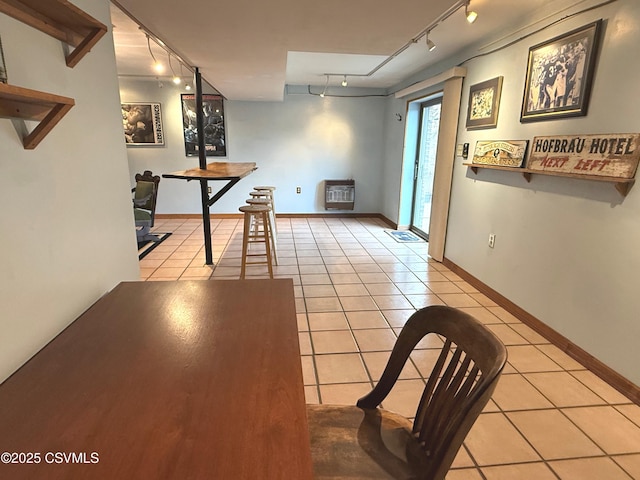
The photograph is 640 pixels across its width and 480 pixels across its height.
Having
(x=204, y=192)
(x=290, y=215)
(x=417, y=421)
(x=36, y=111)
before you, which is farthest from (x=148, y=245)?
(x=417, y=421)

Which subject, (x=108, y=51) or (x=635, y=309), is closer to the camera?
(x=108, y=51)

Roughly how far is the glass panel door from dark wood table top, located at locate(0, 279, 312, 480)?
14.8 ft

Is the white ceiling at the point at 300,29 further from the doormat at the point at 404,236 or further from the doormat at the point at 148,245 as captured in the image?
the doormat at the point at 404,236

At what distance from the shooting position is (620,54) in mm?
2018

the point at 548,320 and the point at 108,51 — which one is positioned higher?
the point at 108,51

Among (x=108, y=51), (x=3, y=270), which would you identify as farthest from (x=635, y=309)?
(x=108, y=51)

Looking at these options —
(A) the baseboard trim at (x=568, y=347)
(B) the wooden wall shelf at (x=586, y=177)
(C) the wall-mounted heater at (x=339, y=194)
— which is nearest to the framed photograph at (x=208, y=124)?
(C) the wall-mounted heater at (x=339, y=194)

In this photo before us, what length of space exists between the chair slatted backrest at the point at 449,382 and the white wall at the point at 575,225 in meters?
1.66

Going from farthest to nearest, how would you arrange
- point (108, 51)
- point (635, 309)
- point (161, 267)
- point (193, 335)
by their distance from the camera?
point (161, 267)
point (635, 309)
point (108, 51)
point (193, 335)

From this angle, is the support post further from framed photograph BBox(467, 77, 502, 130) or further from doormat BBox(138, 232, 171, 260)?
framed photograph BBox(467, 77, 502, 130)

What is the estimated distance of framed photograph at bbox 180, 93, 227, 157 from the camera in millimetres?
6107

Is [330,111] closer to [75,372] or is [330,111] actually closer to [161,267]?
[161,267]

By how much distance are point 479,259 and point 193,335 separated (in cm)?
305

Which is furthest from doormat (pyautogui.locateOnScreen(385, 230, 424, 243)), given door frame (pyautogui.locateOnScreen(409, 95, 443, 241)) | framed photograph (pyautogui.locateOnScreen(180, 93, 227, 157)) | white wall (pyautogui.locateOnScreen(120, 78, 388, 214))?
framed photograph (pyautogui.locateOnScreen(180, 93, 227, 157))
